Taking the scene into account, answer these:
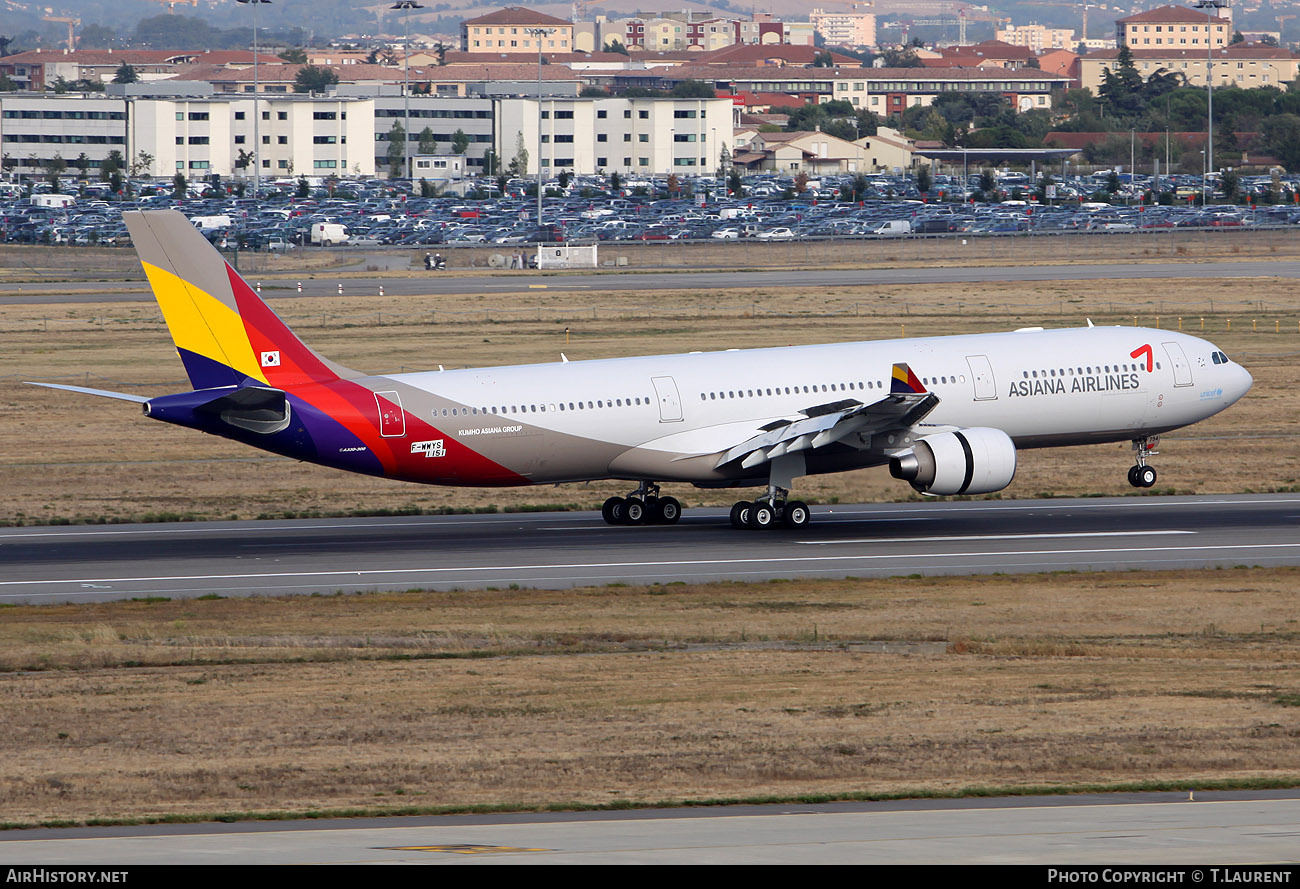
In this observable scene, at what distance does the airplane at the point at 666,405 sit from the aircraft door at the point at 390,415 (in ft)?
0.11

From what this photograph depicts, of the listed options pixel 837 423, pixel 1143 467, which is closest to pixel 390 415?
pixel 837 423

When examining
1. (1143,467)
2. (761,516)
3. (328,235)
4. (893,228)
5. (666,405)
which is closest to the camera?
(666,405)

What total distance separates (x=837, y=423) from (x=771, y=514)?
141 inches

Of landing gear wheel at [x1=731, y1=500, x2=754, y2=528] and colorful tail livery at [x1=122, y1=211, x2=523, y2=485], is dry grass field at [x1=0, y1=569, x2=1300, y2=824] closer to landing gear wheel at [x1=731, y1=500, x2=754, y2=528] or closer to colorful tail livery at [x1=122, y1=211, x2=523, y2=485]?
colorful tail livery at [x1=122, y1=211, x2=523, y2=485]

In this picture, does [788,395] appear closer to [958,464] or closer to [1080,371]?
[958,464]

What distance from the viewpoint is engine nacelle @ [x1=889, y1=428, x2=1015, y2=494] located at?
137ft

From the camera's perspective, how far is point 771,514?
44156 millimetres

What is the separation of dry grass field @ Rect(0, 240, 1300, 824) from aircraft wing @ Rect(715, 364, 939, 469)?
579 cm

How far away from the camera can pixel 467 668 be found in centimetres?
2908

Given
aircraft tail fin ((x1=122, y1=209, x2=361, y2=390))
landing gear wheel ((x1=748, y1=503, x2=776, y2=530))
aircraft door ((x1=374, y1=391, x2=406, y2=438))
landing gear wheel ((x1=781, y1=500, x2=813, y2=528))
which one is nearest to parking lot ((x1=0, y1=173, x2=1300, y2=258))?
aircraft tail fin ((x1=122, y1=209, x2=361, y2=390))

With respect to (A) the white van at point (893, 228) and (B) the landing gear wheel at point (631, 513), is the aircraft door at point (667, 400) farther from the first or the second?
(A) the white van at point (893, 228)

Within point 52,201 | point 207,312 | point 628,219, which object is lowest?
point 207,312

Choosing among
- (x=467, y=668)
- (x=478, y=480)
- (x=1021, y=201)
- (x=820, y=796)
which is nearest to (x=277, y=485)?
(x=478, y=480)
